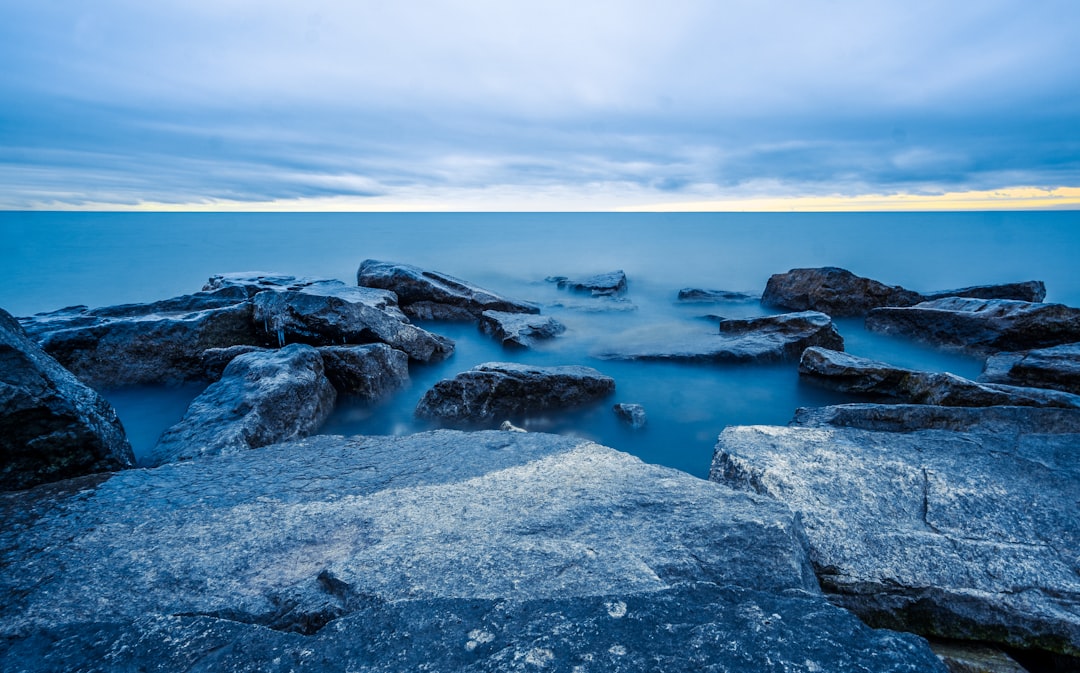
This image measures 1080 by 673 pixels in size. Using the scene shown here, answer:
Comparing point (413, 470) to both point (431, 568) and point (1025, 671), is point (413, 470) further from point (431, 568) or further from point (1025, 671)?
point (1025, 671)

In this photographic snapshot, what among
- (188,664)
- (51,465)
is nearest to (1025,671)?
(188,664)

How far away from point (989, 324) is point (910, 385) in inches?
131

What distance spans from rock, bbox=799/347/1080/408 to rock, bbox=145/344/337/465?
234 inches

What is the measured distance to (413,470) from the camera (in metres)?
3.10

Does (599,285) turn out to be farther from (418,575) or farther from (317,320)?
(418,575)

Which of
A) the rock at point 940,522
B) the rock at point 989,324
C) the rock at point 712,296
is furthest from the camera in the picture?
the rock at point 712,296

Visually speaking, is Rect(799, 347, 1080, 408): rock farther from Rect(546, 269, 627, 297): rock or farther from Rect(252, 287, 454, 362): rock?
Rect(546, 269, 627, 297): rock

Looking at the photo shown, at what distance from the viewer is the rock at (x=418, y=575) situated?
163 centimetres

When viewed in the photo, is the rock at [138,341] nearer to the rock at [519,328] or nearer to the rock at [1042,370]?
the rock at [519,328]

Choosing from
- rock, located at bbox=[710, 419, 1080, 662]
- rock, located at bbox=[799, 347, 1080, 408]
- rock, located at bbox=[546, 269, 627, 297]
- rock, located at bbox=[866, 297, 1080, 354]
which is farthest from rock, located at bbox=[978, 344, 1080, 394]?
rock, located at bbox=[546, 269, 627, 297]

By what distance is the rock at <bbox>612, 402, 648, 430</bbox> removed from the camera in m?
5.71

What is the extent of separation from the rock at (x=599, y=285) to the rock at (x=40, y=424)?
459 inches

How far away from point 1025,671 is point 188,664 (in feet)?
11.7

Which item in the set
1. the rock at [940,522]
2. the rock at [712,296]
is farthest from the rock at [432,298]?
the rock at [940,522]
